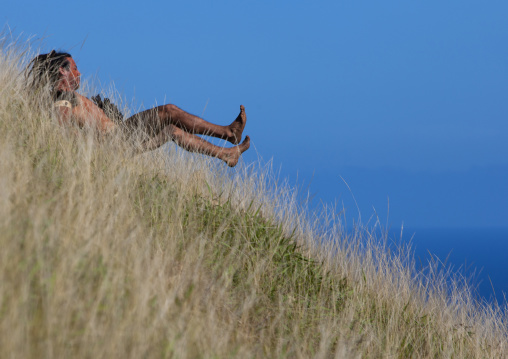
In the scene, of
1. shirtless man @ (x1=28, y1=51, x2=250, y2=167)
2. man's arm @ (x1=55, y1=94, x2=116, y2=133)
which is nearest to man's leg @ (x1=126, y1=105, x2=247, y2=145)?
shirtless man @ (x1=28, y1=51, x2=250, y2=167)

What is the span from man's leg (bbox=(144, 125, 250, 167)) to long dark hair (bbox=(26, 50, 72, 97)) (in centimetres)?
134

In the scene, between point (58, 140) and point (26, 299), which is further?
point (58, 140)

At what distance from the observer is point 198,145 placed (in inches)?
251

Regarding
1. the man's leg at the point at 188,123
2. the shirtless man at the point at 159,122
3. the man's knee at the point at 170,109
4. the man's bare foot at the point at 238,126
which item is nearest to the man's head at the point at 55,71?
the shirtless man at the point at 159,122

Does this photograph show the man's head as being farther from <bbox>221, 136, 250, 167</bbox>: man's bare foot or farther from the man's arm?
<bbox>221, 136, 250, 167</bbox>: man's bare foot

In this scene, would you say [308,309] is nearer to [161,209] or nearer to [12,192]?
[161,209]

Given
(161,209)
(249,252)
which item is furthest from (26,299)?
(249,252)

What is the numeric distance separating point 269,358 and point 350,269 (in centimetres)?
274

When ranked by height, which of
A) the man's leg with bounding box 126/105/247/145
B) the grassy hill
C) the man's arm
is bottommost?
the grassy hill

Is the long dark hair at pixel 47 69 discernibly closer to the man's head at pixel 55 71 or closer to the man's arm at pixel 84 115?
the man's head at pixel 55 71

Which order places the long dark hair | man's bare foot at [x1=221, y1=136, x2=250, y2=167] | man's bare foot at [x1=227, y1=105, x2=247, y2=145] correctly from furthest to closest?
1. man's bare foot at [x1=221, y1=136, x2=250, y2=167]
2. man's bare foot at [x1=227, y1=105, x2=247, y2=145]
3. the long dark hair

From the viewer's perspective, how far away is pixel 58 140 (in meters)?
4.65

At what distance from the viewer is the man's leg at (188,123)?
626 cm

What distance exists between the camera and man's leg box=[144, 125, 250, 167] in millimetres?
6309
